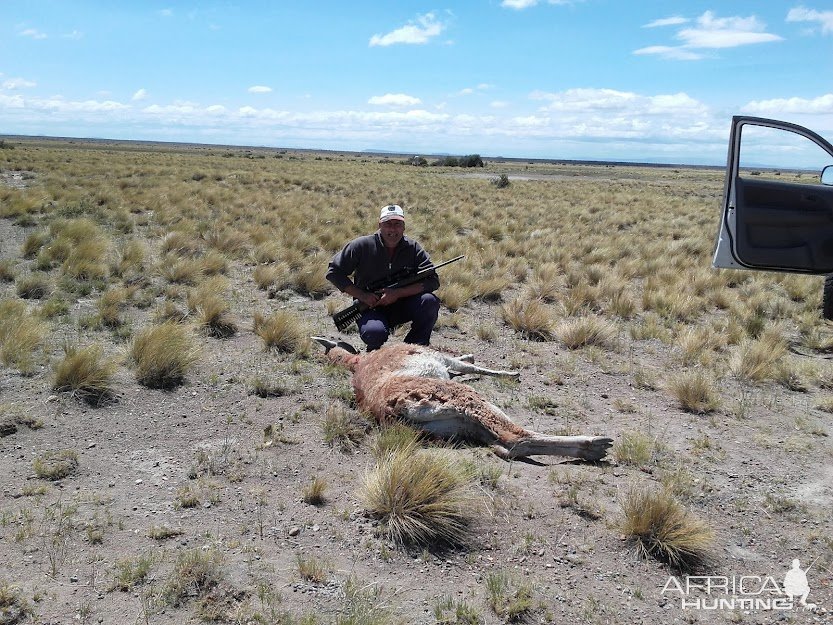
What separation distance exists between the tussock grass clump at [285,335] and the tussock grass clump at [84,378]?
183 centimetres

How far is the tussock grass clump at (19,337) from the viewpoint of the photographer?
6.01 meters

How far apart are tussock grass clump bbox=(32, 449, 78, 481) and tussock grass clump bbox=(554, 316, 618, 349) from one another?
17.6 ft

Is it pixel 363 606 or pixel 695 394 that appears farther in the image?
pixel 695 394

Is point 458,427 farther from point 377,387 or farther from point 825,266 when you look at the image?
point 825,266

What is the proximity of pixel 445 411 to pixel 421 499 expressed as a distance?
950 millimetres

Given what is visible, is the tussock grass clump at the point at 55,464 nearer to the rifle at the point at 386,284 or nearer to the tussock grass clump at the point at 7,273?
the rifle at the point at 386,284

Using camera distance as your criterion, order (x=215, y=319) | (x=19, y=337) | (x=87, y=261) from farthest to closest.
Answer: (x=87, y=261)
(x=215, y=319)
(x=19, y=337)

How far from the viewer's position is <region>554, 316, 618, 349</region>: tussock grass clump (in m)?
7.66

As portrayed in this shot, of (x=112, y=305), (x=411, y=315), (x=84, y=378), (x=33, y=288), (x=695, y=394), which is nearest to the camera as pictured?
(x=84, y=378)

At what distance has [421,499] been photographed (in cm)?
367

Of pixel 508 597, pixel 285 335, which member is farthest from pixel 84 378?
pixel 508 597

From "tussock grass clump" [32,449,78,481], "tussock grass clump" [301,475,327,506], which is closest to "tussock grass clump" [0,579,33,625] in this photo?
"tussock grass clump" [32,449,78,481]

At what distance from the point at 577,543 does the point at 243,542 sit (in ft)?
6.10

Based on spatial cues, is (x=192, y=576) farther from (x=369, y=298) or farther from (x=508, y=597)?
(x=369, y=298)
